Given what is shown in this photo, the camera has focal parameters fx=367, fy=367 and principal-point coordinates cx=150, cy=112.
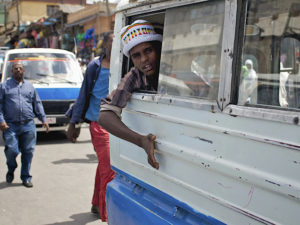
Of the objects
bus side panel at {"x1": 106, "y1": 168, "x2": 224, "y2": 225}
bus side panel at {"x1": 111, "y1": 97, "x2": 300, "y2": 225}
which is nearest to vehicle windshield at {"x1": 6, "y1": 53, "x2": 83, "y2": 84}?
bus side panel at {"x1": 106, "y1": 168, "x2": 224, "y2": 225}

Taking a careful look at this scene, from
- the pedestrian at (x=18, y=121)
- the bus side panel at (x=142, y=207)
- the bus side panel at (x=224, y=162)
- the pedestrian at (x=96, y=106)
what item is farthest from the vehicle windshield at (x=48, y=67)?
the bus side panel at (x=224, y=162)

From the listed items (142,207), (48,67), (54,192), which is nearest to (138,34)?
(142,207)

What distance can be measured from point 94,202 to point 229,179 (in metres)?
2.57

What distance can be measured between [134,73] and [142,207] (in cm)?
82

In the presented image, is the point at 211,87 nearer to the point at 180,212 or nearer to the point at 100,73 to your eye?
the point at 180,212

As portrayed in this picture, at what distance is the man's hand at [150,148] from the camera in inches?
79.6

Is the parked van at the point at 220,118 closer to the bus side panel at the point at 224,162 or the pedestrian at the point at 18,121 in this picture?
the bus side panel at the point at 224,162

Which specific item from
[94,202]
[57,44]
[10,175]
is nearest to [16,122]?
[10,175]

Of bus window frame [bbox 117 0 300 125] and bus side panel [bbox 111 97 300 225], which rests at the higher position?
bus window frame [bbox 117 0 300 125]

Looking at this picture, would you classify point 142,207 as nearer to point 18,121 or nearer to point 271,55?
point 271,55

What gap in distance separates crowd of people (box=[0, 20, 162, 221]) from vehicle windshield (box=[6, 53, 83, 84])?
8.93ft

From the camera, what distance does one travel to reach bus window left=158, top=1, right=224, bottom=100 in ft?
5.54

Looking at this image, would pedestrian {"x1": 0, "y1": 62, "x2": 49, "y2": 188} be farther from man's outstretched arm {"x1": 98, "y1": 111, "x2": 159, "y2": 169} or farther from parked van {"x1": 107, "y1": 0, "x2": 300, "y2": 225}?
man's outstretched arm {"x1": 98, "y1": 111, "x2": 159, "y2": 169}

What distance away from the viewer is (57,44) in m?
23.5
